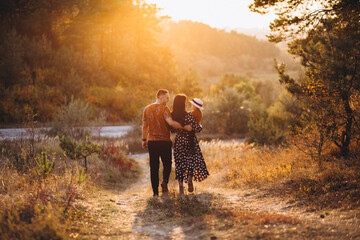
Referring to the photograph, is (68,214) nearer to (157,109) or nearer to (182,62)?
(157,109)

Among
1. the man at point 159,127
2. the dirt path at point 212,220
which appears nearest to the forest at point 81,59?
the man at point 159,127

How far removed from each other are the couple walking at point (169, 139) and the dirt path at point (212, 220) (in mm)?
577

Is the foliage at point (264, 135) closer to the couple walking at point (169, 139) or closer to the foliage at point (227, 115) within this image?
the foliage at point (227, 115)

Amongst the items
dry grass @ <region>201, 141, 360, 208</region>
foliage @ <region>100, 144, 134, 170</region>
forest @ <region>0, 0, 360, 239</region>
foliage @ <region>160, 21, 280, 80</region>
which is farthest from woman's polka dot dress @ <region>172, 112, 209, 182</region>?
foliage @ <region>160, 21, 280, 80</region>

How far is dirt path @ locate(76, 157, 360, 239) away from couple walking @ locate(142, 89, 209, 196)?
1.89ft

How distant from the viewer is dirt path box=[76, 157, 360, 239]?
3.96 meters

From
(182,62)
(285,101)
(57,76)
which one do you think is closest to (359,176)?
(285,101)

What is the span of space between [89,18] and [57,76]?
7.99 metres

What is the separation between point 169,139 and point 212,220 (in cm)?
238

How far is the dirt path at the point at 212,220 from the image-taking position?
3956 millimetres

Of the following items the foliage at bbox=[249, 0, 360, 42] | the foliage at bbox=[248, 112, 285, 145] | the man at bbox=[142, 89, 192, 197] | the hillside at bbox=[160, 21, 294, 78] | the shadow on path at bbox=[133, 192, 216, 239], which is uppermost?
the hillside at bbox=[160, 21, 294, 78]

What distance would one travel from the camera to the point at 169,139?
6562 millimetres

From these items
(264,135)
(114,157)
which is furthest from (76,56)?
(264,135)

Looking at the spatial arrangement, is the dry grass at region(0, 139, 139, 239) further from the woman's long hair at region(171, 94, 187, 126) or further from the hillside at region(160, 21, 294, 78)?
the hillside at region(160, 21, 294, 78)
